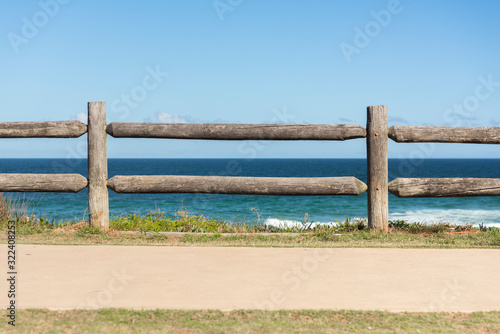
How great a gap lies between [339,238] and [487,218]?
1619 cm

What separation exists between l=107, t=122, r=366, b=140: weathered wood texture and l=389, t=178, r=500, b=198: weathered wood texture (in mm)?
948

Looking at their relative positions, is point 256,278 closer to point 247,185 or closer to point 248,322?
point 248,322

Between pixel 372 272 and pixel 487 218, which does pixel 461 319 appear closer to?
pixel 372 272

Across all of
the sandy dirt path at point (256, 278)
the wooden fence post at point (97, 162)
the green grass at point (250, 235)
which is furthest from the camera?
the wooden fence post at point (97, 162)

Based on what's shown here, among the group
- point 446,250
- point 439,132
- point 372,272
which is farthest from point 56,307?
point 439,132

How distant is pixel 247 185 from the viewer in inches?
282

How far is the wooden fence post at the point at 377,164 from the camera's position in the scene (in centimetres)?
715

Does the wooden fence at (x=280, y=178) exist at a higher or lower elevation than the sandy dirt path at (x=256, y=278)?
higher

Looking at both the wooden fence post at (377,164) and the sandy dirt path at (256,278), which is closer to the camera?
the sandy dirt path at (256,278)

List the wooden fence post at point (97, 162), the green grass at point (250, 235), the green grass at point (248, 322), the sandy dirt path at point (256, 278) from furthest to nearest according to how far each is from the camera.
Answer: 1. the wooden fence post at point (97, 162)
2. the green grass at point (250, 235)
3. the sandy dirt path at point (256, 278)
4. the green grass at point (248, 322)

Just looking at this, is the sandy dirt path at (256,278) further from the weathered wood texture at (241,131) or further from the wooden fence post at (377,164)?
the weathered wood texture at (241,131)

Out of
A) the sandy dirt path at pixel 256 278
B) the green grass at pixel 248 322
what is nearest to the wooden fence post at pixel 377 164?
the sandy dirt path at pixel 256 278

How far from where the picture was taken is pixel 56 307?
3646mm

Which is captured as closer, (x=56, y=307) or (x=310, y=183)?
(x=56, y=307)
